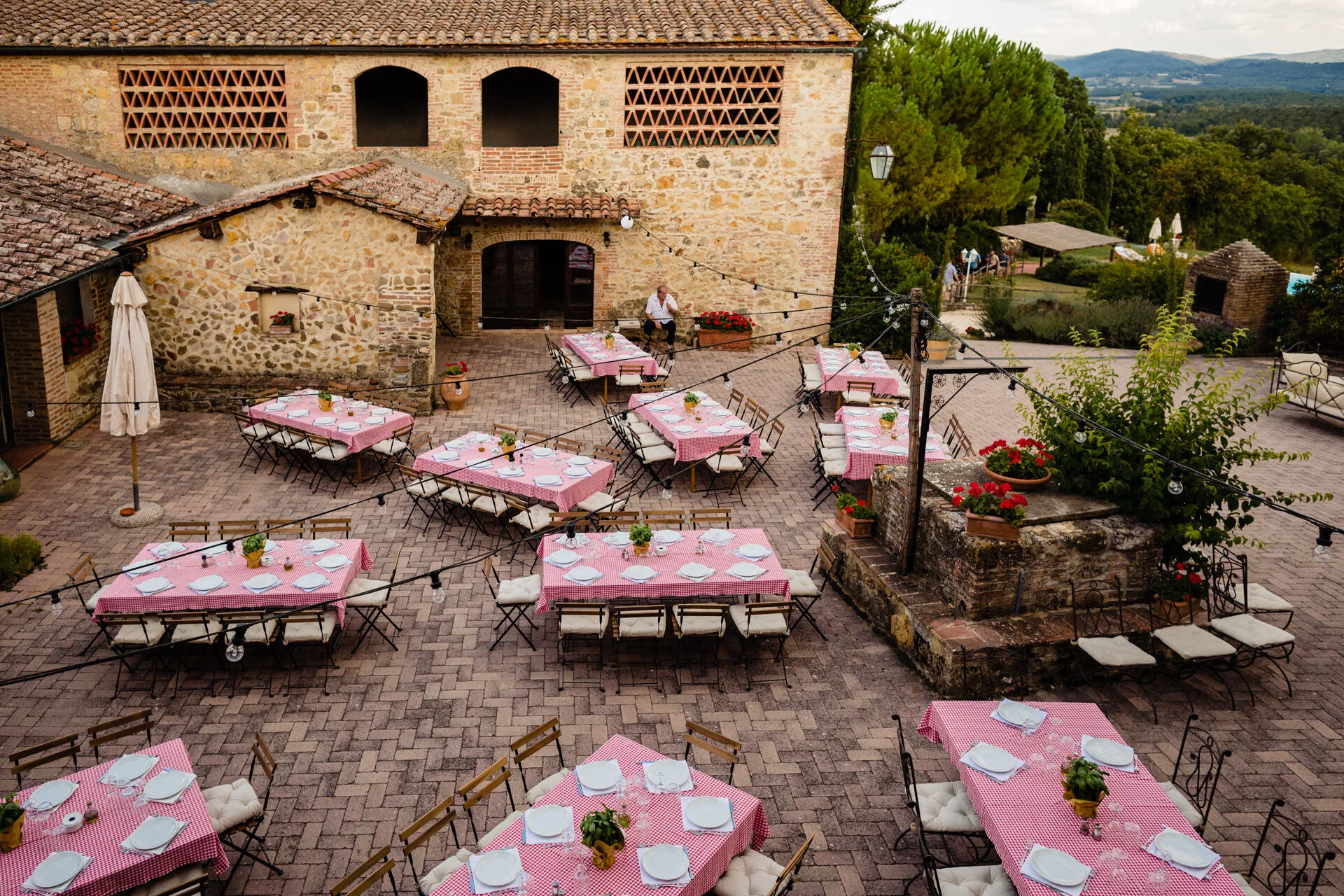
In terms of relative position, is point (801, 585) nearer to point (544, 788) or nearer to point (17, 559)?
point (544, 788)

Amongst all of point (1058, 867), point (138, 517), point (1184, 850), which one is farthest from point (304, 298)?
point (1184, 850)

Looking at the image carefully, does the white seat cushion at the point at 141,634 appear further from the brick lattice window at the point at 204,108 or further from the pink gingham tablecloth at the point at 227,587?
the brick lattice window at the point at 204,108

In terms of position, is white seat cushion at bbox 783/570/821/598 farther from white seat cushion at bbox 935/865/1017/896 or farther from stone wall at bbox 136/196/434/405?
stone wall at bbox 136/196/434/405

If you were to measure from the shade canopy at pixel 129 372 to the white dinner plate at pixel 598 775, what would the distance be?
745 cm

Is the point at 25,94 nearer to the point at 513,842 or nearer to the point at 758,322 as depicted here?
the point at 758,322

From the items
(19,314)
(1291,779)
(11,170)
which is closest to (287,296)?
(19,314)

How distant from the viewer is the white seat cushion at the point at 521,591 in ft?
29.8

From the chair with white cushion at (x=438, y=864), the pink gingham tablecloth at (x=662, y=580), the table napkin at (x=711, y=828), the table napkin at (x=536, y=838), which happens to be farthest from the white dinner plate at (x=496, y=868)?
the pink gingham tablecloth at (x=662, y=580)

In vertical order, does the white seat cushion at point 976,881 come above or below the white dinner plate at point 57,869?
below

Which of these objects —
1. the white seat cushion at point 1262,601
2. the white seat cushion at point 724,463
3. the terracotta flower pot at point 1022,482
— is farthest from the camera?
the white seat cushion at point 724,463

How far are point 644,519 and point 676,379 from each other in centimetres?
711

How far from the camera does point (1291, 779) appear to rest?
7.42 metres

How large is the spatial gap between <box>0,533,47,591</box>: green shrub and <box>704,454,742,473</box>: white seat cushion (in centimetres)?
730

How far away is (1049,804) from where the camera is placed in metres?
5.99
